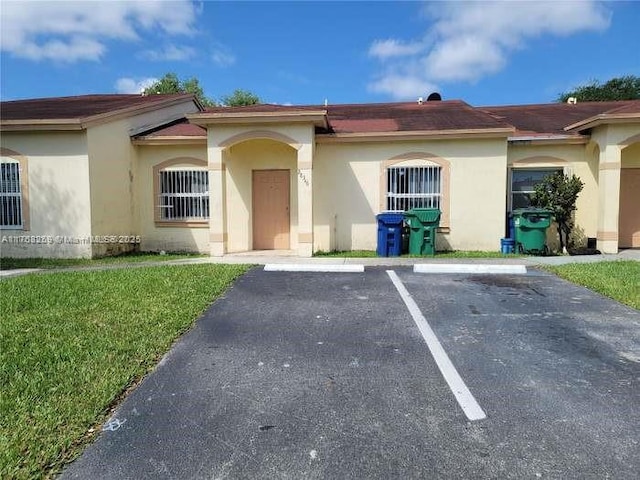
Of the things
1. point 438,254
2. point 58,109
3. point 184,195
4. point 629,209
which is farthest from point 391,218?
point 58,109

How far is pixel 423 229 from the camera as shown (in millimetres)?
11438

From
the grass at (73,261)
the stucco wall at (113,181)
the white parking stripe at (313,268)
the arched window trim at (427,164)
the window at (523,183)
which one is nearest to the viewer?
the white parking stripe at (313,268)

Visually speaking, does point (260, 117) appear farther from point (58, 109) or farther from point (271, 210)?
point (58, 109)

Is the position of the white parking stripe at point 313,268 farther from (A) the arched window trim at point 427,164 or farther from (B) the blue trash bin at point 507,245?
(B) the blue trash bin at point 507,245

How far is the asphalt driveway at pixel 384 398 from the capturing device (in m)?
2.70

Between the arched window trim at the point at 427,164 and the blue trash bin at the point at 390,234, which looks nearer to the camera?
the blue trash bin at the point at 390,234

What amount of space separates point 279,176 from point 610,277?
27.7 feet

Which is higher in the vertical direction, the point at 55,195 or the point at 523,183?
the point at 523,183

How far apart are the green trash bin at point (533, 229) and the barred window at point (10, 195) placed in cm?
1325

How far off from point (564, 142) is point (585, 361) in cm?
1013

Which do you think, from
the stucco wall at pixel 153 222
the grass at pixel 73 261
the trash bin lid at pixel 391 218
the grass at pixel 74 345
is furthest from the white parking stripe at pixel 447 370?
the stucco wall at pixel 153 222

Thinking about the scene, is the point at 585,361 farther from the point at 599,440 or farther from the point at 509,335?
the point at 599,440

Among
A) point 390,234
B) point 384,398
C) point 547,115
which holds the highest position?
point 547,115

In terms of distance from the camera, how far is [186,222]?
13141 millimetres
